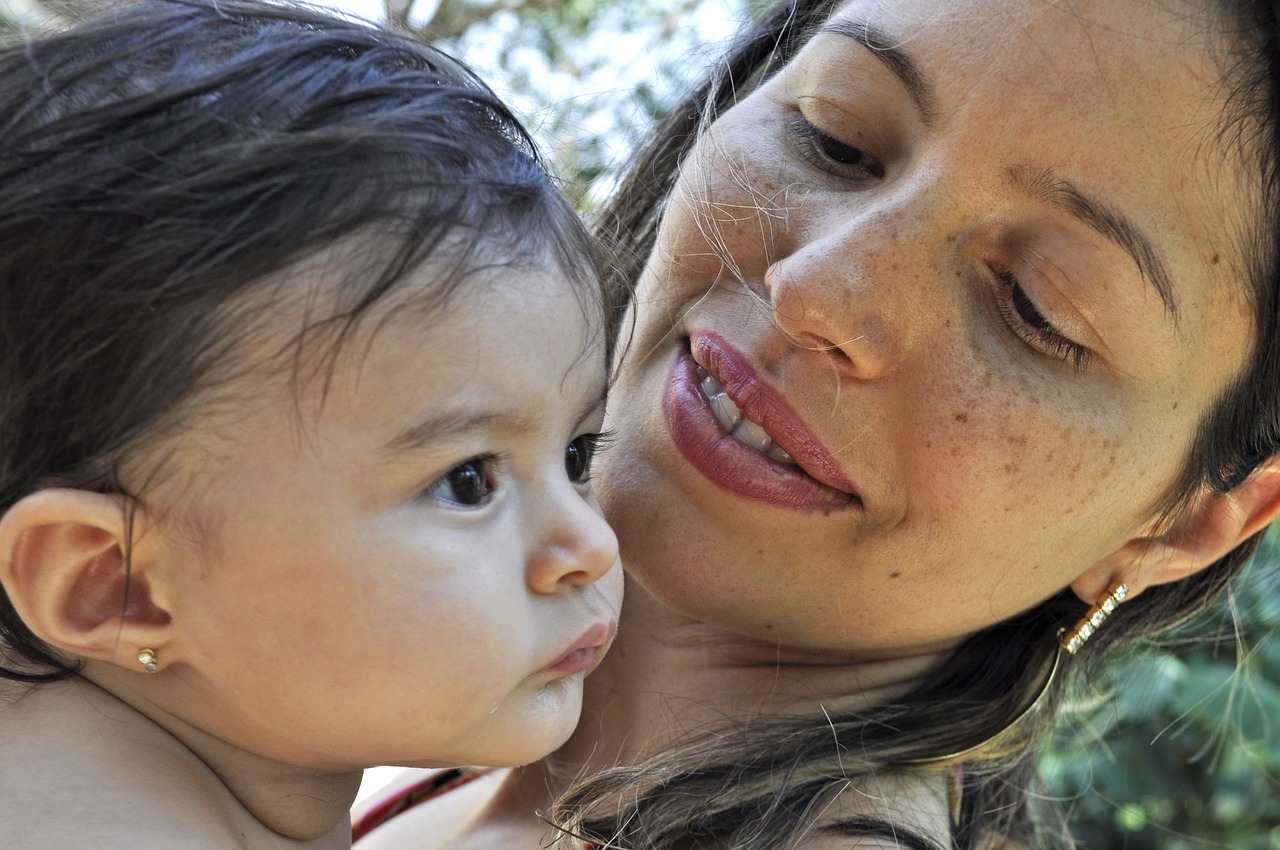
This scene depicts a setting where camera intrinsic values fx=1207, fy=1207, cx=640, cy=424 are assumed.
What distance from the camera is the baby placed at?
1.28m

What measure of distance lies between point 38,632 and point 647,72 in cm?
425

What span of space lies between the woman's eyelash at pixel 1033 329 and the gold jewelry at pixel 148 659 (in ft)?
3.96

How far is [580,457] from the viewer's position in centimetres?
166

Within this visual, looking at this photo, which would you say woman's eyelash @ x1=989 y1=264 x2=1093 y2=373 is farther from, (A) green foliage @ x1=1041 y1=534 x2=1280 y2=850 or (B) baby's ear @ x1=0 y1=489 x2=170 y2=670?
(A) green foliage @ x1=1041 y1=534 x2=1280 y2=850

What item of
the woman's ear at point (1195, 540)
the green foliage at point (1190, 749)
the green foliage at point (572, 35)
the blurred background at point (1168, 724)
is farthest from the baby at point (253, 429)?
the green foliage at point (572, 35)

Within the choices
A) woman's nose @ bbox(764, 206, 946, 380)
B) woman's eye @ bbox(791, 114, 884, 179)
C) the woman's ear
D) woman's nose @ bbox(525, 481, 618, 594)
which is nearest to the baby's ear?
woman's nose @ bbox(525, 481, 618, 594)

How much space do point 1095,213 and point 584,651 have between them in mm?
885

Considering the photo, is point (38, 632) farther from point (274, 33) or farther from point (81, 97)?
point (274, 33)

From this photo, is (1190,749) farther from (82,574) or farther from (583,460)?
(82,574)

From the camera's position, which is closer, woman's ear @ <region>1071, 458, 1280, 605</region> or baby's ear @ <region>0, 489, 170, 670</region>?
baby's ear @ <region>0, 489, 170, 670</region>

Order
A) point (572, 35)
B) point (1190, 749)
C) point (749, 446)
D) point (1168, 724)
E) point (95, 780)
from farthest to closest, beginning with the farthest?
point (572, 35) < point (1190, 749) < point (1168, 724) < point (749, 446) < point (95, 780)

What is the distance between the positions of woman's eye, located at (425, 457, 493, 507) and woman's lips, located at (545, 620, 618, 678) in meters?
0.23

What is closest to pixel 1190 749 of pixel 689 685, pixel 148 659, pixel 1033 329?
pixel 689 685

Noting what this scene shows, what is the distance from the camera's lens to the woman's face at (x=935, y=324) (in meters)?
1.60
